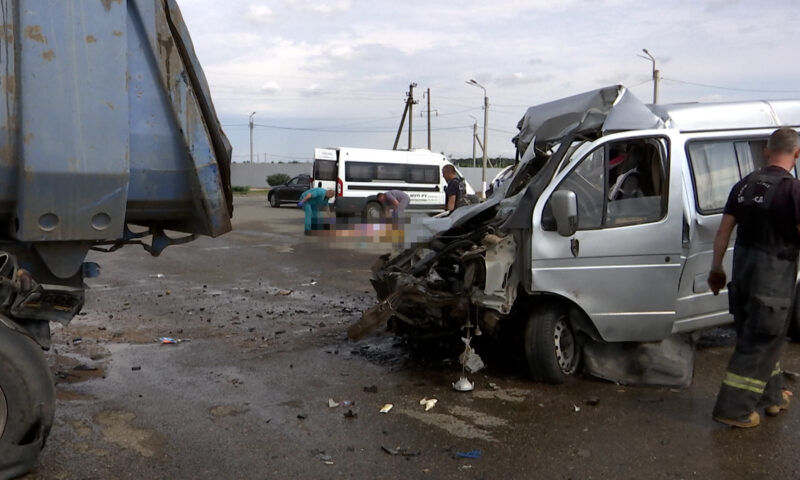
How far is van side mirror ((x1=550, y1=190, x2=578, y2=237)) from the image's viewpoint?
5164 mm

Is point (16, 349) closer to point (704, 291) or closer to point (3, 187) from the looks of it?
point (3, 187)

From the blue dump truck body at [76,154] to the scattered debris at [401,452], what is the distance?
190 centimetres

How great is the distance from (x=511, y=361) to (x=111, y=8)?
14.3 feet

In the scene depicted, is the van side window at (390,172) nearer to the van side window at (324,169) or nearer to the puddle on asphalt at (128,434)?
the van side window at (324,169)

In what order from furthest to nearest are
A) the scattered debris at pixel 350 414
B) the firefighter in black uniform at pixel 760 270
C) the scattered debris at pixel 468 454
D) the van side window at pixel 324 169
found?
the van side window at pixel 324 169 → the scattered debris at pixel 350 414 → the firefighter in black uniform at pixel 760 270 → the scattered debris at pixel 468 454

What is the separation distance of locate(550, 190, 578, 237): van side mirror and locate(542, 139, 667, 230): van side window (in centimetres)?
14

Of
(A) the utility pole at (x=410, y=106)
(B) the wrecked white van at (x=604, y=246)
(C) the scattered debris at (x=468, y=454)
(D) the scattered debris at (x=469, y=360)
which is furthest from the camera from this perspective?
(A) the utility pole at (x=410, y=106)

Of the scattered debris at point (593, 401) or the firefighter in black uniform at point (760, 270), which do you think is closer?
the firefighter in black uniform at point (760, 270)

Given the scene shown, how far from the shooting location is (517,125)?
782 cm

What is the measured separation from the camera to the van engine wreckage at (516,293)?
5406 millimetres

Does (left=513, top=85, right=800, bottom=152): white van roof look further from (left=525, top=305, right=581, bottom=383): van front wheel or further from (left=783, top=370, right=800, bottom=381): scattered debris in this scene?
(left=783, top=370, right=800, bottom=381): scattered debris

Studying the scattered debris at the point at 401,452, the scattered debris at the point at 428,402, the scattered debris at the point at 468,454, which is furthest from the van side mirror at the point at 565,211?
the scattered debris at the point at 401,452

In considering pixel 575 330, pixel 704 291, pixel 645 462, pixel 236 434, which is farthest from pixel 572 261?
pixel 236 434

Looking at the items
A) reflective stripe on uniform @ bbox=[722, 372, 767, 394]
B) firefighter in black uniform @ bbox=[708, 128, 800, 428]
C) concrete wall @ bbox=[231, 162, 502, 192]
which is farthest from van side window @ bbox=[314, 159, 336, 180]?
concrete wall @ bbox=[231, 162, 502, 192]
